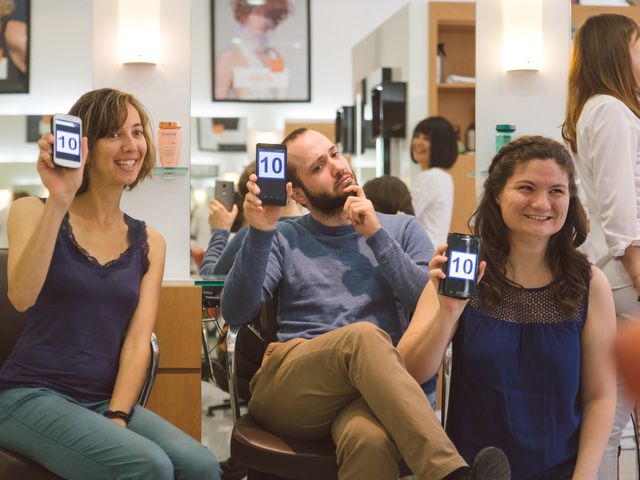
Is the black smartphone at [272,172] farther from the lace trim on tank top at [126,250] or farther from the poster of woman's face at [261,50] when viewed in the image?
the poster of woman's face at [261,50]

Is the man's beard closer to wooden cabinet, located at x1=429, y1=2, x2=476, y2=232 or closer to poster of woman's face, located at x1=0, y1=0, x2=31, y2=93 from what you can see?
wooden cabinet, located at x1=429, y1=2, x2=476, y2=232

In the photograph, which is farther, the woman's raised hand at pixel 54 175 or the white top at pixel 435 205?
the white top at pixel 435 205

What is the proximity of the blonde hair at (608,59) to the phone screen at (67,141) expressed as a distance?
4.57 ft

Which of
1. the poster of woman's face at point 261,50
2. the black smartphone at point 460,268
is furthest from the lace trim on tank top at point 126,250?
the poster of woman's face at point 261,50

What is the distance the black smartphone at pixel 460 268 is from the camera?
179 centimetres

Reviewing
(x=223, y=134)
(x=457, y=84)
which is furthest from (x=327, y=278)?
(x=457, y=84)

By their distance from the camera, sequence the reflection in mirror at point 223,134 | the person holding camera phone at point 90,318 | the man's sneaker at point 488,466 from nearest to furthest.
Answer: the man's sneaker at point 488,466
the person holding camera phone at point 90,318
the reflection in mirror at point 223,134

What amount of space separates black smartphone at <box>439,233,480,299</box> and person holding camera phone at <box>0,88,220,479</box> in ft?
2.18

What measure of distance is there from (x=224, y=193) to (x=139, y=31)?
69 centimetres

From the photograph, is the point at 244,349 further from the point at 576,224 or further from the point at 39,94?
the point at 39,94

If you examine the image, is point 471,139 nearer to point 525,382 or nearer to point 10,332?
point 525,382

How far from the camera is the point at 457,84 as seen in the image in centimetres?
418

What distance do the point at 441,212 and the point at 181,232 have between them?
1401 mm

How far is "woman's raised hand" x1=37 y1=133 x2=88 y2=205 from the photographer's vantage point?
1862mm
